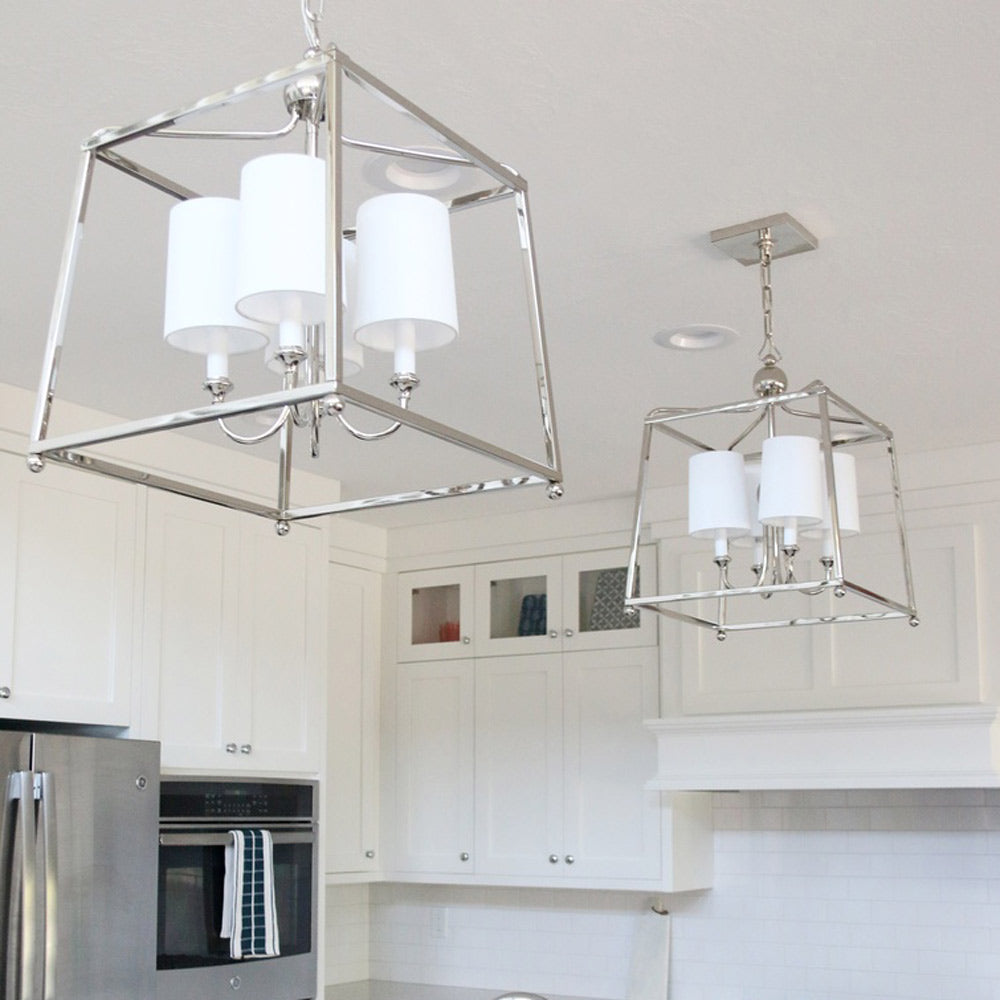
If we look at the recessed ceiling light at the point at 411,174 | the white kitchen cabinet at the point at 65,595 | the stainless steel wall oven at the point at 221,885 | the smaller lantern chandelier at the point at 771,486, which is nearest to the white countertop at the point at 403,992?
the stainless steel wall oven at the point at 221,885

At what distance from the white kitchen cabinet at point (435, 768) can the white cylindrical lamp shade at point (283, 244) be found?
3.94m

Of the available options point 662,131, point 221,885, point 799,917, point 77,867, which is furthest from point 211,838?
point 662,131

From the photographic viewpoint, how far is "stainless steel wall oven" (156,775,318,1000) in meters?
3.58

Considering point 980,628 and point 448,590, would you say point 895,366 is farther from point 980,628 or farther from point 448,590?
point 448,590

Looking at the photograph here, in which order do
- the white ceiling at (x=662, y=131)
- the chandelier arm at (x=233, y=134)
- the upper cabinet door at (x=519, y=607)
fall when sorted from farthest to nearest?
the upper cabinet door at (x=519, y=607), the white ceiling at (x=662, y=131), the chandelier arm at (x=233, y=134)

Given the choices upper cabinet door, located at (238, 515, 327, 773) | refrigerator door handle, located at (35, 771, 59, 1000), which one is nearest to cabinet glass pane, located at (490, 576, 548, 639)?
upper cabinet door, located at (238, 515, 327, 773)

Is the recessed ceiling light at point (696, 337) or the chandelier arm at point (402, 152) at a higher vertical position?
the recessed ceiling light at point (696, 337)

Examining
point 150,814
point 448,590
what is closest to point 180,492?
point 150,814

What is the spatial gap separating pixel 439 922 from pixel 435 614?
3.78 ft

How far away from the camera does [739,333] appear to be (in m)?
3.13

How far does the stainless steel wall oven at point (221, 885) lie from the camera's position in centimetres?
358

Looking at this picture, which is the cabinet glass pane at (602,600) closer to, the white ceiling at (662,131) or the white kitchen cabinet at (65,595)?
the white ceiling at (662,131)

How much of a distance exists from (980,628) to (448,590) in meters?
1.98

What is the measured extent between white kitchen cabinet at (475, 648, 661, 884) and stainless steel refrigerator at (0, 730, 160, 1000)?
1.64 meters
